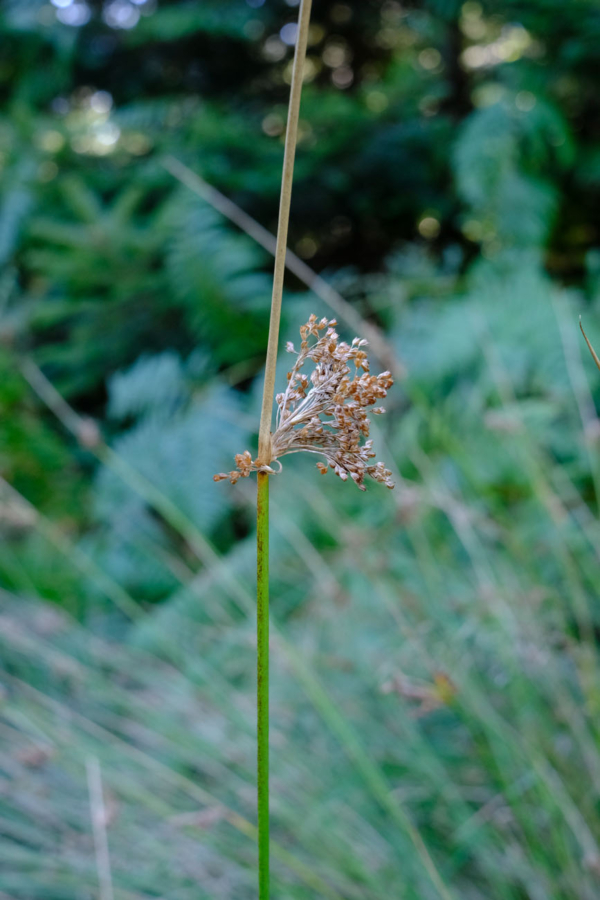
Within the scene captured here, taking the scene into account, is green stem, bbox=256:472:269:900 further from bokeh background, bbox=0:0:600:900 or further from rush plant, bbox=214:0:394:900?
bokeh background, bbox=0:0:600:900

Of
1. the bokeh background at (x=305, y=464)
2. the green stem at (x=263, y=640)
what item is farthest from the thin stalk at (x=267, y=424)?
the bokeh background at (x=305, y=464)

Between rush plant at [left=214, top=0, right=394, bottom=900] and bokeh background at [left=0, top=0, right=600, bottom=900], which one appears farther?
bokeh background at [left=0, top=0, right=600, bottom=900]

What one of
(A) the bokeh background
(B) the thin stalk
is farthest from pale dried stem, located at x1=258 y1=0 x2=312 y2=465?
(A) the bokeh background

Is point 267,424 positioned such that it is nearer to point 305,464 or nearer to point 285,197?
point 285,197

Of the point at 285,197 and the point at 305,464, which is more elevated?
the point at 305,464

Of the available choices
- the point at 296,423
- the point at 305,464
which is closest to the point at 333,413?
the point at 296,423

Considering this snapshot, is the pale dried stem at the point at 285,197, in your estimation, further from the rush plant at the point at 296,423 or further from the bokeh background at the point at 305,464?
the bokeh background at the point at 305,464

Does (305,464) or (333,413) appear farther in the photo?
(305,464)

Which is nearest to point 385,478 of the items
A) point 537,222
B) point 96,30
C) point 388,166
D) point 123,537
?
point 123,537
